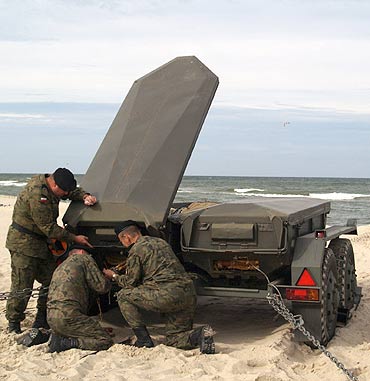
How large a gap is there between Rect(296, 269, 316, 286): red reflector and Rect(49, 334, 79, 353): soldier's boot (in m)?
2.10

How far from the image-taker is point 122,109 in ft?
24.3

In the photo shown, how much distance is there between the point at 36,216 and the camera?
6289mm

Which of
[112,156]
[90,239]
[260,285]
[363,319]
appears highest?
[112,156]

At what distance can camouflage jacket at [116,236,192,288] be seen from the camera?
5.92 metres

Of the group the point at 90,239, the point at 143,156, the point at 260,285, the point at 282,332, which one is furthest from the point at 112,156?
the point at 282,332

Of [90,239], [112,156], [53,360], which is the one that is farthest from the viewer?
[112,156]

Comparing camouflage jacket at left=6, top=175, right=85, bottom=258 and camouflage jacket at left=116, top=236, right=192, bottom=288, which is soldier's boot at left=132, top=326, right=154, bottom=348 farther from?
camouflage jacket at left=6, top=175, right=85, bottom=258

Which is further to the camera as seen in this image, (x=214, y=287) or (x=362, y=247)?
(x=362, y=247)

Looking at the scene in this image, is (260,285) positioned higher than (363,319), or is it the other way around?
(260,285)

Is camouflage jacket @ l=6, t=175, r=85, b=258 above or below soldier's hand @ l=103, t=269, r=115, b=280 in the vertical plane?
above

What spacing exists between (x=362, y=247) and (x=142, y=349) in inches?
326

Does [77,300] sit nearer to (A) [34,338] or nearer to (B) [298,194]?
(A) [34,338]

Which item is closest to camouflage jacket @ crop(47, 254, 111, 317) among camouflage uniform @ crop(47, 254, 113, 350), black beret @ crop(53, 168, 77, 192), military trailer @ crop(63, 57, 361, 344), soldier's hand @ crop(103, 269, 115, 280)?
camouflage uniform @ crop(47, 254, 113, 350)

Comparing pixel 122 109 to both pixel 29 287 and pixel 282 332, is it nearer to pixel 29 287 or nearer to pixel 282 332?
pixel 29 287
